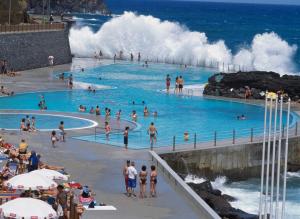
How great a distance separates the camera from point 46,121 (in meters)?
31.0

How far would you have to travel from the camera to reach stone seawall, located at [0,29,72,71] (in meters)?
47.7

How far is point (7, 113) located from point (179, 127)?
23.0 feet

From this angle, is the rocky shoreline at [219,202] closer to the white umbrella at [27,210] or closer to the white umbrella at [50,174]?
the white umbrella at [50,174]

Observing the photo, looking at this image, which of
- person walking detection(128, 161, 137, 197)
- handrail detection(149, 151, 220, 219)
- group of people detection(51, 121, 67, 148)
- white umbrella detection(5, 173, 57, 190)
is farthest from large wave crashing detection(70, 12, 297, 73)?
white umbrella detection(5, 173, 57, 190)

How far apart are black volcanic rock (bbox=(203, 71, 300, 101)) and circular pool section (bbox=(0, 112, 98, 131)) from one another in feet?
40.7

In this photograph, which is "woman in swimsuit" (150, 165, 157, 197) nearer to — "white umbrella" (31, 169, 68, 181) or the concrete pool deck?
the concrete pool deck

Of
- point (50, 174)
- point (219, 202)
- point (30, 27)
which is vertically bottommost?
point (219, 202)

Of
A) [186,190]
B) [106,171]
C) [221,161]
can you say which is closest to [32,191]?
Answer: [186,190]

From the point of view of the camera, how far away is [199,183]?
23.7 m

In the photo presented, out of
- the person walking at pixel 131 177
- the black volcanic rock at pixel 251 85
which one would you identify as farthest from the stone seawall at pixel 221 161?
the black volcanic rock at pixel 251 85

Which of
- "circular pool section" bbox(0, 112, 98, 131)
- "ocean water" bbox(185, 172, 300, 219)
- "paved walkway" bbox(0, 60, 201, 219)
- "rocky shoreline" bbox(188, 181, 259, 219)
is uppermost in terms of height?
"circular pool section" bbox(0, 112, 98, 131)

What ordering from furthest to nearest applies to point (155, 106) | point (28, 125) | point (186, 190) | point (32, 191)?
point (155, 106) → point (28, 125) → point (186, 190) → point (32, 191)

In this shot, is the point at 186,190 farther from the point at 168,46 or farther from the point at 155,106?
the point at 168,46

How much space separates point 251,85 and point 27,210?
2896 centimetres
